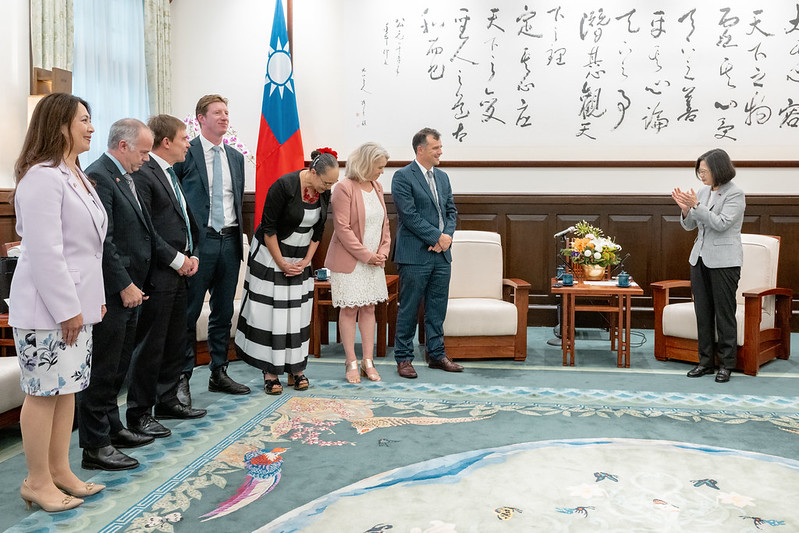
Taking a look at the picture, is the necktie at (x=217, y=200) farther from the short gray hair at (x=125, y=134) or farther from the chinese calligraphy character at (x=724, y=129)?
the chinese calligraphy character at (x=724, y=129)

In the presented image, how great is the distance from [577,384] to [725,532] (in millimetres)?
2009

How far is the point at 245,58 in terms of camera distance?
6684mm

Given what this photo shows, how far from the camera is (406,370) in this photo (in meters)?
4.40

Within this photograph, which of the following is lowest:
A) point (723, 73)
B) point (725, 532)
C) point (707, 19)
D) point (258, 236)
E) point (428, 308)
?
point (725, 532)

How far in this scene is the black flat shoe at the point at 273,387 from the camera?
3926 mm

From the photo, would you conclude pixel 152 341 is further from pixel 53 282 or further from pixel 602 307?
pixel 602 307

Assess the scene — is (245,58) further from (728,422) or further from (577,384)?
(728,422)

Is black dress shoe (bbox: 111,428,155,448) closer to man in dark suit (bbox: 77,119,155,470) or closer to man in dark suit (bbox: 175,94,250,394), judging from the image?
man in dark suit (bbox: 77,119,155,470)

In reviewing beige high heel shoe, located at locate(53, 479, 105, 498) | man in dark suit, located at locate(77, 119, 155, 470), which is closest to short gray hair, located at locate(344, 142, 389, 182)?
man in dark suit, located at locate(77, 119, 155, 470)

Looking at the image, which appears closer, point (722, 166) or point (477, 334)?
point (722, 166)

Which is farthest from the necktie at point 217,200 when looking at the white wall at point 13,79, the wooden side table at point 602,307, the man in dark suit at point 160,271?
the wooden side table at point 602,307

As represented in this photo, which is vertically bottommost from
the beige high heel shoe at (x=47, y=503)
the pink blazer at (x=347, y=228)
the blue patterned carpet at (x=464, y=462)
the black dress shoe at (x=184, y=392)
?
the blue patterned carpet at (x=464, y=462)

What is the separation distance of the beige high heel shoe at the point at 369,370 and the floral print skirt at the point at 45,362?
2.16 m

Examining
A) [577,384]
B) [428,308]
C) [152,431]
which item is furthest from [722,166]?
[152,431]
